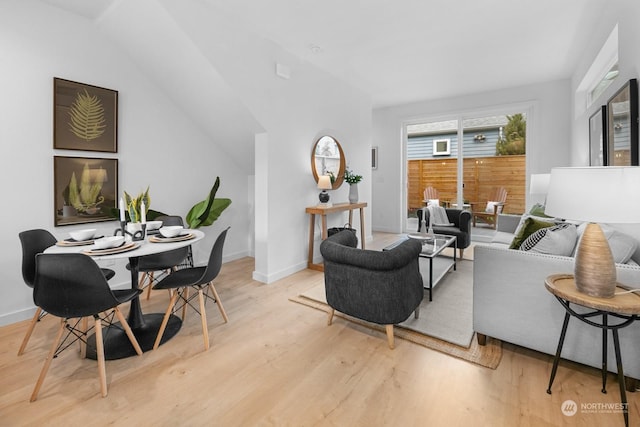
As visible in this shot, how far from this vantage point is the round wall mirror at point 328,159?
4.14m

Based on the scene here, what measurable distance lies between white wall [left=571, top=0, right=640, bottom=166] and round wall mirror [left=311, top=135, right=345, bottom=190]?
2999mm

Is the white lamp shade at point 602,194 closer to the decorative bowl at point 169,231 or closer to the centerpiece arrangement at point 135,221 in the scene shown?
the decorative bowl at point 169,231

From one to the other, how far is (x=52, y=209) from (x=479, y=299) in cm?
359

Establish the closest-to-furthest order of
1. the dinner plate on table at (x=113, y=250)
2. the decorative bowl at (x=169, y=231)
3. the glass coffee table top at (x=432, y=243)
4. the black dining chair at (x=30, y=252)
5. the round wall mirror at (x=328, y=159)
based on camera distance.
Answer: the dinner plate on table at (x=113, y=250) < the black dining chair at (x=30, y=252) < the decorative bowl at (x=169, y=231) < the glass coffee table top at (x=432, y=243) < the round wall mirror at (x=328, y=159)

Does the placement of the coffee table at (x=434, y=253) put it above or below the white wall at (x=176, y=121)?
below

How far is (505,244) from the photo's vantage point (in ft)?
11.7

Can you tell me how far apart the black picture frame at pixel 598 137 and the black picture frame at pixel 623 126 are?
13cm

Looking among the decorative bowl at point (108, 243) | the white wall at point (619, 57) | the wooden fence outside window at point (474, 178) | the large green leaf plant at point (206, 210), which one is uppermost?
the white wall at point (619, 57)

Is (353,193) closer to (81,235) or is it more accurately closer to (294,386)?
(294,386)

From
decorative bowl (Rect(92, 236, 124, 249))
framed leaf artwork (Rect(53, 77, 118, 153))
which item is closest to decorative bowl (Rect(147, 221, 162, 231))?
decorative bowl (Rect(92, 236, 124, 249))

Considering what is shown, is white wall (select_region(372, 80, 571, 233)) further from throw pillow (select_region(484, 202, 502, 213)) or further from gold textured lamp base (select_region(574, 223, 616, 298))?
gold textured lamp base (select_region(574, 223, 616, 298))

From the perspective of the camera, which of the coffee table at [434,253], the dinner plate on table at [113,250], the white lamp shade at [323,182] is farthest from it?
the white lamp shade at [323,182]

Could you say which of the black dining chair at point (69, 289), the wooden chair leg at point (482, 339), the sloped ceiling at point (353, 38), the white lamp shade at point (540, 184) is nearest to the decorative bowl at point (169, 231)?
the black dining chair at point (69, 289)

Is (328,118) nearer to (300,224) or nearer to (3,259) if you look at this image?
(300,224)
